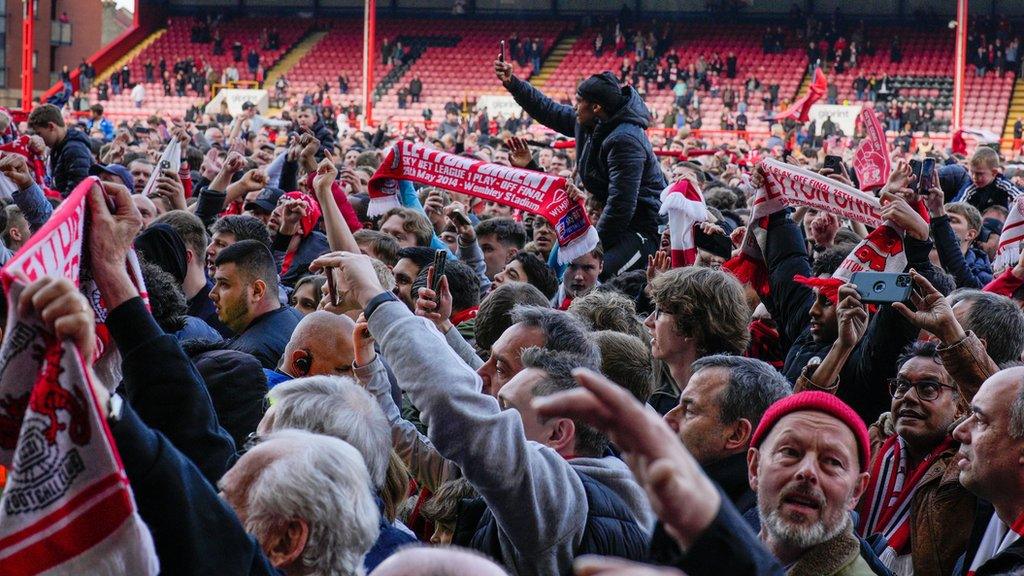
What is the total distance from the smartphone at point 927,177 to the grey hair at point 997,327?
1.51 meters

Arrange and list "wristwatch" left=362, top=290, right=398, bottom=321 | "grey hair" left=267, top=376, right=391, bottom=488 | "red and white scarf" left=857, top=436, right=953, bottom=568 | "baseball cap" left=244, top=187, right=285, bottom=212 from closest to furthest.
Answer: "grey hair" left=267, top=376, right=391, bottom=488 < "wristwatch" left=362, top=290, right=398, bottom=321 < "red and white scarf" left=857, top=436, right=953, bottom=568 < "baseball cap" left=244, top=187, right=285, bottom=212

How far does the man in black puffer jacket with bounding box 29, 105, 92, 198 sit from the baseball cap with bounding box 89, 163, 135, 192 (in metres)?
0.30

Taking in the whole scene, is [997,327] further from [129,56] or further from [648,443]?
[129,56]

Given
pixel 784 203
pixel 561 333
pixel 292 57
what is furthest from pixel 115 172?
pixel 292 57

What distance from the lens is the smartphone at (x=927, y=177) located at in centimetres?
552

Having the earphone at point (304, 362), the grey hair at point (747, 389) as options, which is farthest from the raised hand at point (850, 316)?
the earphone at point (304, 362)

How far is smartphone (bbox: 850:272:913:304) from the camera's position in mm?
3805

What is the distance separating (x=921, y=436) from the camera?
3.78 meters

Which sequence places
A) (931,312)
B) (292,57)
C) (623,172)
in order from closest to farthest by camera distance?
(931,312), (623,172), (292,57)

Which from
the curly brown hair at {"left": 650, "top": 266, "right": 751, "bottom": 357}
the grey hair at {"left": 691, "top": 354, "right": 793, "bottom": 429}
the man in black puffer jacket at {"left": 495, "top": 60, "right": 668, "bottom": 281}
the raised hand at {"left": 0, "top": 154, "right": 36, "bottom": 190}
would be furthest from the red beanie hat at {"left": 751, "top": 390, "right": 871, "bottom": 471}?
the raised hand at {"left": 0, "top": 154, "right": 36, "bottom": 190}

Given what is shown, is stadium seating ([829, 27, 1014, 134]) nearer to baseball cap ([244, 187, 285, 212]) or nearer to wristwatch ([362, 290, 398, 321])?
baseball cap ([244, 187, 285, 212])

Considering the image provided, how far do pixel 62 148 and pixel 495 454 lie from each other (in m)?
7.51

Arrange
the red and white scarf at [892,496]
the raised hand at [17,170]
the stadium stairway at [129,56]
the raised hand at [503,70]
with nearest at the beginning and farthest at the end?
the red and white scarf at [892,496]
the raised hand at [17,170]
the raised hand at [503,70]
the stadium stairway at [129,56]

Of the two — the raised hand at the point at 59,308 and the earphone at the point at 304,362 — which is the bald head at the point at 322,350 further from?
the raised hand at the point at 59,308
